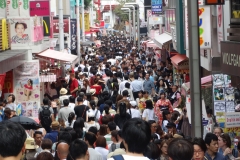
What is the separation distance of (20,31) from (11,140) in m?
19.2

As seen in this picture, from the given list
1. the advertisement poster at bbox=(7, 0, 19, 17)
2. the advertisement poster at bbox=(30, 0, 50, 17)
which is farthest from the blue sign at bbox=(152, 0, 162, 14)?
the advertisement poster at bbox=(7, 0, 19, 17)

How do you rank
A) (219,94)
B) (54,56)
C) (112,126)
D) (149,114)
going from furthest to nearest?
(54,56), (149,114), (219,94), (112,126)

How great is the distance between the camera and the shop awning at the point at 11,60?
17.6 metres

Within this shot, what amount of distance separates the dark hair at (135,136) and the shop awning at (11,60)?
1188cm

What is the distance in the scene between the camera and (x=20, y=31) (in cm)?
2342

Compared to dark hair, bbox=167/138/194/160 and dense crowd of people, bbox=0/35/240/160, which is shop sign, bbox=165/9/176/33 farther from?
dark hair, bbox=167/138/194/160

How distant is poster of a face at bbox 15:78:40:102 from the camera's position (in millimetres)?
21391

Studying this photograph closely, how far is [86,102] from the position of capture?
1747 centimetres

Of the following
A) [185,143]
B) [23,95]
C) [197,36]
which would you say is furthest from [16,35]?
[185,143]

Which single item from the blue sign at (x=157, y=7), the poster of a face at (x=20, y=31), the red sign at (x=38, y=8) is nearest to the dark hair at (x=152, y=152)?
the poster of a face at (x=20, y=31)

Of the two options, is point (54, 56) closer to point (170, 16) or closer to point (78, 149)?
point (170, 16)

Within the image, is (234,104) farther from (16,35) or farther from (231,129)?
(16,35)

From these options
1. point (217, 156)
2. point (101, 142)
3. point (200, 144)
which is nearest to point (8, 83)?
point (101, 142)

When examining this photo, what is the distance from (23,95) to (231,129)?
9.73 meters
